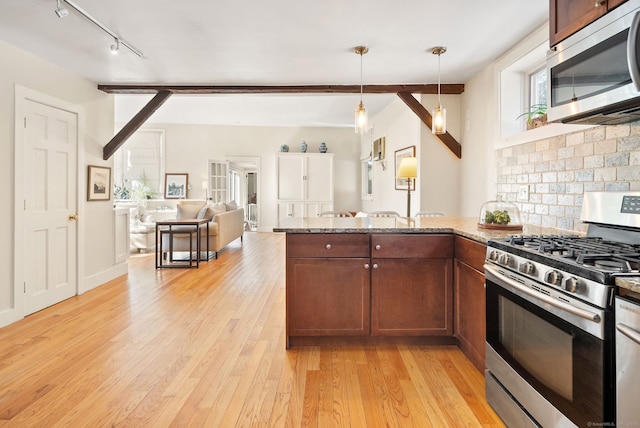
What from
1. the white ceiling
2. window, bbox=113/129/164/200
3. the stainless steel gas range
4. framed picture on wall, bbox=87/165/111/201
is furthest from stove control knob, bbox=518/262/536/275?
window, bbox=113/129/164/200

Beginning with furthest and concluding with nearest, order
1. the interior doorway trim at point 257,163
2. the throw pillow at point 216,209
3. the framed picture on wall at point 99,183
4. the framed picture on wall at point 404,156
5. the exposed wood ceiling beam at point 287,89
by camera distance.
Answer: the interior doorway trim at point 257,163 < the throw pillow at point 216,209 < the framed picture on wall at point 404,156 < the exposed wood ceiling beam at point 287,89 < the framed picture on wall at point 99,183

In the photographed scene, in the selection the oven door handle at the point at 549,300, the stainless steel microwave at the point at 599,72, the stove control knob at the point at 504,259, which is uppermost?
the stainless steel microwave at the point at 599,72

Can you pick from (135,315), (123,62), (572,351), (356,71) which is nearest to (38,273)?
(135,315)

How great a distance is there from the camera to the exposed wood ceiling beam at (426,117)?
464cm

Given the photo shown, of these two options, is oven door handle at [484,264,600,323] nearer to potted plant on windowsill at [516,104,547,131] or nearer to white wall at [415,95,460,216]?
potted plant on windowsill at [516,104,547,131]

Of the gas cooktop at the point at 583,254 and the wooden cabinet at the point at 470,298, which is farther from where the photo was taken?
the wooden cabinet at the point at 470,298

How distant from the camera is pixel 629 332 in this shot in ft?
3.60

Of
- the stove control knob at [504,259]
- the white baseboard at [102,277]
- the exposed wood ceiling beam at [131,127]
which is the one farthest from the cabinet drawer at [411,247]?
the exposed wood ceiling beam at [131,127]

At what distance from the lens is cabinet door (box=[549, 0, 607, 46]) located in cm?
171

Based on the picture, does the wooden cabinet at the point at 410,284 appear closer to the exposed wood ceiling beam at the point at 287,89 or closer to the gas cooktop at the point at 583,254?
the gas cooktop at the point at 583,254

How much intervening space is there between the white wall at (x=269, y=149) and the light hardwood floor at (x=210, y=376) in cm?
600

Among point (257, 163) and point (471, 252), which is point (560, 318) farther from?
point (257, 163)

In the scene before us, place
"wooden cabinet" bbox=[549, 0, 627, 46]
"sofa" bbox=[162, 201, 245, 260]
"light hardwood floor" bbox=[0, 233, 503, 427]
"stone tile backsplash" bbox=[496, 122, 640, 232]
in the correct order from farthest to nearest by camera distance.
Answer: "sofa" bbox=[162, 201, 245, 260] → "stone tile backsplash" bbox=[496, 122, 640, 232] → "light hardwood floor" bbox=[0, 233, 503, 427] → "wooden cabinet" bbox=[549, 0, 627, 46]

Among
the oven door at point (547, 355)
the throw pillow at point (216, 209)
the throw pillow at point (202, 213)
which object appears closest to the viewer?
the oven door at point (547, 355)
